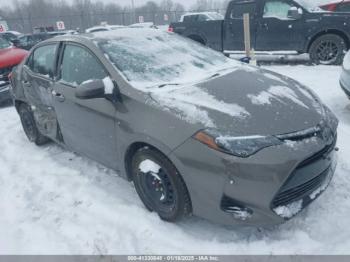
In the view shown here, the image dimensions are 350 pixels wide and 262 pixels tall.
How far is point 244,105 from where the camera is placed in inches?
104

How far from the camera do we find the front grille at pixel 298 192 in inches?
92.6

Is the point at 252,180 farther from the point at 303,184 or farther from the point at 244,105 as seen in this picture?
the point at 244,105

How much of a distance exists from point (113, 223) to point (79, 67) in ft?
5.42

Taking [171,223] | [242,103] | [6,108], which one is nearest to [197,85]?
[242,103]

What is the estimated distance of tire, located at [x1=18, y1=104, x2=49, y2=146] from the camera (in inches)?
184

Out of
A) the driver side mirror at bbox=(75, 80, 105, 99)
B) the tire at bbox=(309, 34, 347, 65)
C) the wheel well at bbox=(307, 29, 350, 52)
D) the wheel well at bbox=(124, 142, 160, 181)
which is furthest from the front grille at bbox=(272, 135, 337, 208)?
the wheel well at bbox=(307, 29, 350, 52)

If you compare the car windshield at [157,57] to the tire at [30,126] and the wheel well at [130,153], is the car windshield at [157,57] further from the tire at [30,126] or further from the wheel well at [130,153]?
the tire at [30,126]

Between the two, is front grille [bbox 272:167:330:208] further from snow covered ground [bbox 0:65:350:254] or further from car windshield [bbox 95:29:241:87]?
car windshield [bbox 95:29:241:87]

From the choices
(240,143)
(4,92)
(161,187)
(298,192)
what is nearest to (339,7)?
(298,192)

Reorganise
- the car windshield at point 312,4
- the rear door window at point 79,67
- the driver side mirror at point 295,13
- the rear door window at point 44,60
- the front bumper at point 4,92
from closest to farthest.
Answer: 1. the rear door window at point 79,67
2. the rear door window at point 44,60
3. the front bumper at point 4,92
4. the driver side mirror at point 295,13
5. the car windshield at point 312,4

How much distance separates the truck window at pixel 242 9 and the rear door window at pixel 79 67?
6661mm

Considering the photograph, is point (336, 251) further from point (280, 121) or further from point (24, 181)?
point (24, 181)

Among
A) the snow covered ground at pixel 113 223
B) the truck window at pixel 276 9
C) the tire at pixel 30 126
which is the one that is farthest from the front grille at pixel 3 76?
the truck window at pixel 276 9

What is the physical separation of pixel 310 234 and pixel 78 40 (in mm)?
2941
